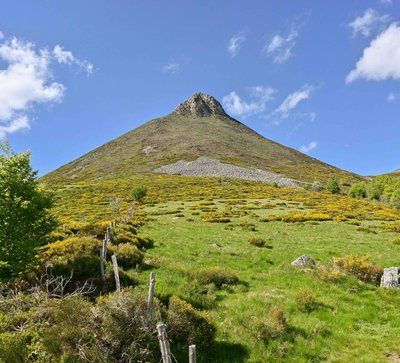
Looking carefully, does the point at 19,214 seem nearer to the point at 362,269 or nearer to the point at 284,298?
the point at 284,298

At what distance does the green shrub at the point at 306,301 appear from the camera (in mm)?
12422

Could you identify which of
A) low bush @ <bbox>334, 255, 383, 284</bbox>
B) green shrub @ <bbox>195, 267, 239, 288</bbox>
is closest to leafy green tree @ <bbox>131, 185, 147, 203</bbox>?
green shrub @ <bbox>195, 267, 239, 288</bbox>

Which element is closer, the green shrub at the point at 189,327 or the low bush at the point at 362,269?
the green shrub at the point at 189,327

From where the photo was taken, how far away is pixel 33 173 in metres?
15.6

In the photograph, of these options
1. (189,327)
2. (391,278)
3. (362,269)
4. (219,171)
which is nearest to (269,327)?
(189,327)

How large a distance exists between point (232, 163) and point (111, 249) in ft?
347

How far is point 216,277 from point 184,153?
12463cm

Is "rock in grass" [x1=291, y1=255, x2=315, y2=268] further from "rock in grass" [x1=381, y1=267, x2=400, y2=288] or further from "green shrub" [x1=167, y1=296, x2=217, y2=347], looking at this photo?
"green shrub" [x1=167, y1=296, x2=217, y2=347]

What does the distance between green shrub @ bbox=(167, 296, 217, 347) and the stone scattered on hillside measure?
8874 cm

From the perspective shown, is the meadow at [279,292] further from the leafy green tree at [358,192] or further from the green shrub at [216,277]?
the leafy green tree at [358,192]

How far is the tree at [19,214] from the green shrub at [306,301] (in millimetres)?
11050

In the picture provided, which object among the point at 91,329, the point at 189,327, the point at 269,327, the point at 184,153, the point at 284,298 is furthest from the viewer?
the point at 184,153

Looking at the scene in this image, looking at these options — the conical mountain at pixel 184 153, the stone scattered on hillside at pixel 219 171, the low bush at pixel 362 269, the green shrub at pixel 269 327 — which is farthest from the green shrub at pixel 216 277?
the conical mountain at pixel 184 153

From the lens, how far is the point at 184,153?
13875cm
